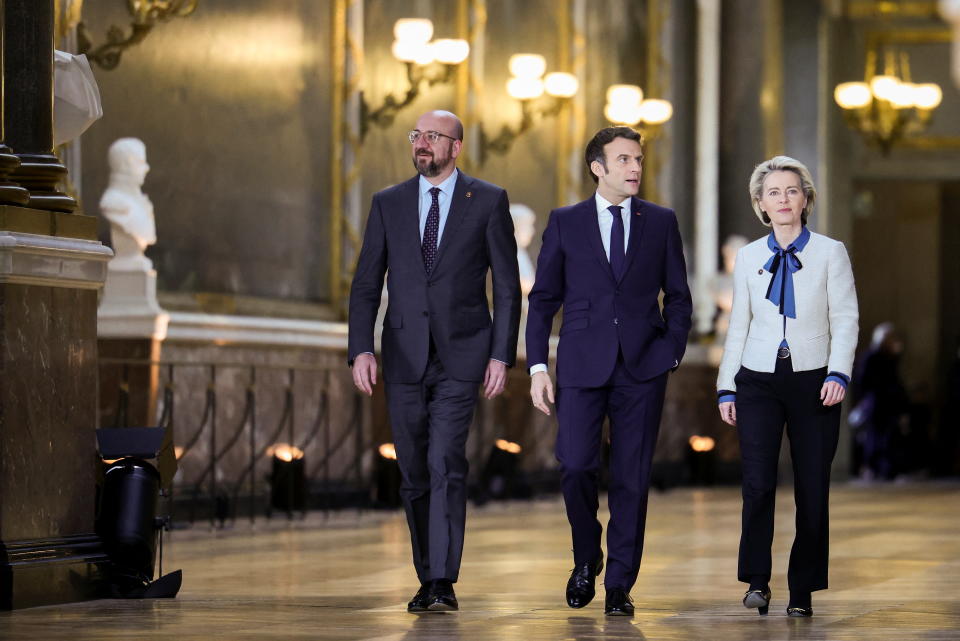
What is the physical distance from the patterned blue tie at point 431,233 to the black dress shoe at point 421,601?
101cm

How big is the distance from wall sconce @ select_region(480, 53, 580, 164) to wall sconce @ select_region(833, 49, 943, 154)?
17.6ft

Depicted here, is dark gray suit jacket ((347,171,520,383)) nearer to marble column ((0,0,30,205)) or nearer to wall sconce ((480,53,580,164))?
marble column ((0,0,30,205))

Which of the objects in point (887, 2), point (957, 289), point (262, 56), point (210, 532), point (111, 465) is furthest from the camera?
point (957, 289)

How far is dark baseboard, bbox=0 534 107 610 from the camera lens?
604 cm

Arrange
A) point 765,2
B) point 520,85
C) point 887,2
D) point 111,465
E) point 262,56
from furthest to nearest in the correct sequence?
point 887,2 → point 765,2 → point 520,85 → point 262,56 → point 111,465

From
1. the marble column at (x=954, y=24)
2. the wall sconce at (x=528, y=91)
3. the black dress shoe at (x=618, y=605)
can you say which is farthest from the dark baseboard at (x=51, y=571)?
the marble column at (x=954, y=24)

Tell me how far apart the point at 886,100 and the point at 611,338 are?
1498 centimetres

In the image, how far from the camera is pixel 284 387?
40.2 ft

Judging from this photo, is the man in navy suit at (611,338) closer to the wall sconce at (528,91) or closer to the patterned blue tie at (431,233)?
the patterned blue tie at (431,233)

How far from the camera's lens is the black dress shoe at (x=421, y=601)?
6.03m

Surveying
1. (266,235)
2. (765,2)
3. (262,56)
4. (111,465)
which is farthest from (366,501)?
(765,2)

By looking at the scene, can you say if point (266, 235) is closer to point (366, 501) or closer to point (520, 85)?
point (366, 501)

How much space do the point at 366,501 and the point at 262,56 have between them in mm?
3014

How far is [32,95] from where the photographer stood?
666cm
